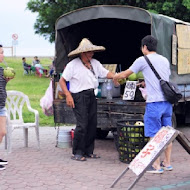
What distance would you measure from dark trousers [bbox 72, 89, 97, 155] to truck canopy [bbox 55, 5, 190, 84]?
1451mm

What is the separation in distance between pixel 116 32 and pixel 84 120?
118 inches

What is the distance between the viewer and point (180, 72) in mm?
8781

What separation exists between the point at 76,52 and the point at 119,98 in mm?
1596

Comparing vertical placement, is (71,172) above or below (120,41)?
below

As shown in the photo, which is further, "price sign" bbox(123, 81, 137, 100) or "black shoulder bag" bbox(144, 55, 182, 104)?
"price sign" bbox(123, 81, 137, 100)

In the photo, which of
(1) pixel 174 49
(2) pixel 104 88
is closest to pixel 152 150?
(2) pixel 104 88

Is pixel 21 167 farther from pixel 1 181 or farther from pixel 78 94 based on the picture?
pixel 78 94

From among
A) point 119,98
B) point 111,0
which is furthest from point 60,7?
point 119,98

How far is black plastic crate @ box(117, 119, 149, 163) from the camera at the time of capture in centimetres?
695

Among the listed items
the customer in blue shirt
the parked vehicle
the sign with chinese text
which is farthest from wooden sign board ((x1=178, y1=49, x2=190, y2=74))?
the sign with chinese text

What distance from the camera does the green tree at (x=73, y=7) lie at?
1991cm

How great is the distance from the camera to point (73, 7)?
73.8 ft

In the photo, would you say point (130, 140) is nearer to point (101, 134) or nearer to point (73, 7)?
point (101, 134)

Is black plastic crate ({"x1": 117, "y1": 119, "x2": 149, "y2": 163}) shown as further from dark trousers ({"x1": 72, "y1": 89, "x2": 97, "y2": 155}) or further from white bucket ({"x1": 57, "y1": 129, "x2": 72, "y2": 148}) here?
white bucket ({"x1": 57, "y1": 129, "x2": 72, "y2": 148})
